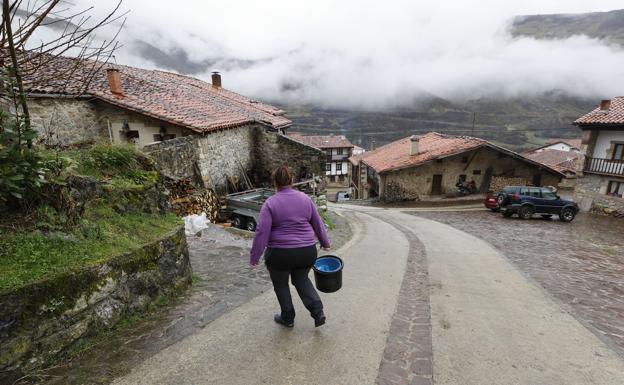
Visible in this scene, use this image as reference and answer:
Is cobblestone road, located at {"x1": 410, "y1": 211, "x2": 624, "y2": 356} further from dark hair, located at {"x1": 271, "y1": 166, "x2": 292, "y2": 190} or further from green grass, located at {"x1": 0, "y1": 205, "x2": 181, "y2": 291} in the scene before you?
green grass, located at {"x1": 0, "y1": 205, "x2": 181, "y2": 291}

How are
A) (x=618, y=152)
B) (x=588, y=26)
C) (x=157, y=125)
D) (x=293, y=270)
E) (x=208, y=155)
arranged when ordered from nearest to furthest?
1. (x=293, y=270)
2. (x=157, y=125)
3. (x=208, y=155)
4. (x=618, y=152)
5. (x=588, y=26)

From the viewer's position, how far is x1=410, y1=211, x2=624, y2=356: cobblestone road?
14.8 feet

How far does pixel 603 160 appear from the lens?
19312mm

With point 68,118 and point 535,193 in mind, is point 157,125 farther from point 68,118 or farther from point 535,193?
point 535,193

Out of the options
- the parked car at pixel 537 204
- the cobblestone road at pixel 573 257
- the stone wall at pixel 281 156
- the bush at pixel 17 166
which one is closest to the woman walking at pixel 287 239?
the bush at pixel 17 166

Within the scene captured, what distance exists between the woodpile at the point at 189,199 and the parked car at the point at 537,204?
1394 centimetres

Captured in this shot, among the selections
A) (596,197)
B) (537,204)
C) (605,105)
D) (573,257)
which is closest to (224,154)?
(573,257)

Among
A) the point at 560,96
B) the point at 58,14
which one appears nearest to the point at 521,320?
the point at 58,14

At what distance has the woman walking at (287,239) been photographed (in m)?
2.94

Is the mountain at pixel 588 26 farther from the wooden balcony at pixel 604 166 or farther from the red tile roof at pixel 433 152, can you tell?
the red tile roof at pixel 433 152

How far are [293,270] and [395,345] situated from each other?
1.28 m

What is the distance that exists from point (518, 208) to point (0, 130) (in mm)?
17979

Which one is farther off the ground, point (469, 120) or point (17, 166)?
point (469, 120)

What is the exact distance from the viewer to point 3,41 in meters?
2.68
